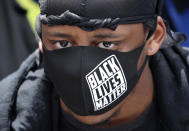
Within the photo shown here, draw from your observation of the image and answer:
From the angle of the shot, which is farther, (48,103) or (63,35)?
(48,103)

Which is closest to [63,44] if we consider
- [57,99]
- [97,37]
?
[97,37]

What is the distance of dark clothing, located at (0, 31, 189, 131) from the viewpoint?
74.7 inches

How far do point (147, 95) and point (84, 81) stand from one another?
19.6 inches

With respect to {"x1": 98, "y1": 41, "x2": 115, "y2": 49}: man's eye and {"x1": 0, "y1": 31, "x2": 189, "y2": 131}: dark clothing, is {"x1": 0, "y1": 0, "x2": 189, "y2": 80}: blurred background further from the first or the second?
{"x1": 98, "y1": 41, "x2": 115, "y2": 49}: man's eye

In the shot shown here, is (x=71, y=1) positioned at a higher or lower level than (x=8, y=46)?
higher

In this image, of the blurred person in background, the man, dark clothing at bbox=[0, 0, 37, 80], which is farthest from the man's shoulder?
the blurred person in background

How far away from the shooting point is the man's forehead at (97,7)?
61.7 inches

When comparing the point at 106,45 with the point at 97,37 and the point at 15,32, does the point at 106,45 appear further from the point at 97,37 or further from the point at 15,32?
the point at 15,32

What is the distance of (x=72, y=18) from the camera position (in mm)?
1556

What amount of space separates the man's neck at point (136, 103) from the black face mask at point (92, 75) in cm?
15

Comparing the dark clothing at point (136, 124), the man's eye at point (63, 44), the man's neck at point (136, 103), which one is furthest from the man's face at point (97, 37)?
the dark clothing at point (136, 124)

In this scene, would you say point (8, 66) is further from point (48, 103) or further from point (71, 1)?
point (71, 1)

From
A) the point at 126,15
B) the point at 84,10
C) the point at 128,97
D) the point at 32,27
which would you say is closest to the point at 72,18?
the point at 84,10

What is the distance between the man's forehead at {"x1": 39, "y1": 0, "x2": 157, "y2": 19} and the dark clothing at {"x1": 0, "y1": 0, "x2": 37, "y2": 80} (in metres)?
1.28
